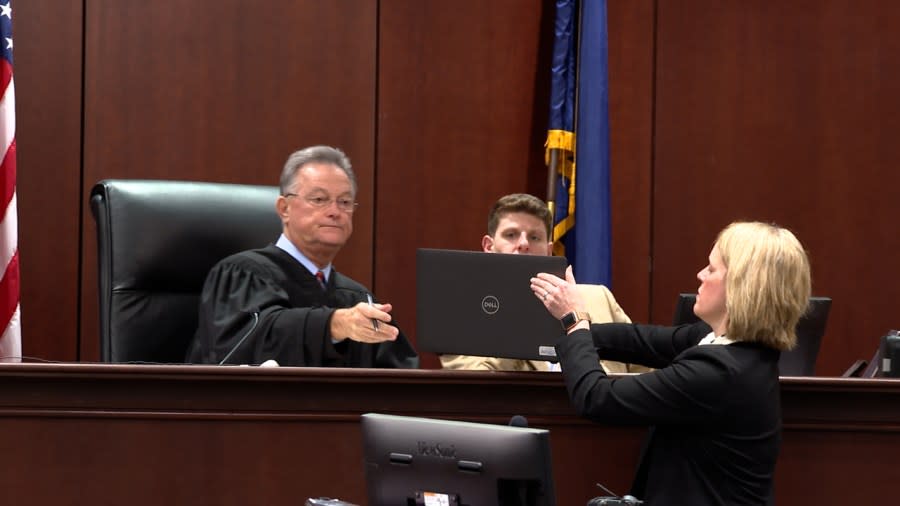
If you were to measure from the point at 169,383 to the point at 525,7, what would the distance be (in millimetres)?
3098

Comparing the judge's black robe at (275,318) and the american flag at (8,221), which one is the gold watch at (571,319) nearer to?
the judge's black robe at (275,318)

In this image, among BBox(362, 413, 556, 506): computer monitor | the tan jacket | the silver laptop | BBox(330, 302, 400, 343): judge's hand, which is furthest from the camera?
the tan jacket

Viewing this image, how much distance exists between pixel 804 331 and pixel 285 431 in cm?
137

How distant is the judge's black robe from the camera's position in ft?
11.5

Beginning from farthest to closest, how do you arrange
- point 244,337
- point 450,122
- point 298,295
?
point 450,122 < point 298,295 < point 244,337

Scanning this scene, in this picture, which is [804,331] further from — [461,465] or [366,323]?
[461,465]

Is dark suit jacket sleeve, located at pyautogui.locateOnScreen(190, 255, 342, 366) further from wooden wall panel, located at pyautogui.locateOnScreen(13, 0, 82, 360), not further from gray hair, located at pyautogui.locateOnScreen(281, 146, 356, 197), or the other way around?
wooden wall panel, located at pyautogui.locateOnScreen(13, 0, 82, 360)

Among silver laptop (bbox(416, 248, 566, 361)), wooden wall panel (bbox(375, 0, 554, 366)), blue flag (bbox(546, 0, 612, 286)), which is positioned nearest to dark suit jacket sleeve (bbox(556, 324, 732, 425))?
silver laptop (bbox(416, 248, 566, 361))

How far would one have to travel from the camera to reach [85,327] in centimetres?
504

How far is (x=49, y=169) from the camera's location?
5016mm

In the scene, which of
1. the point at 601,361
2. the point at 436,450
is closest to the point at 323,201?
the point at 601,361

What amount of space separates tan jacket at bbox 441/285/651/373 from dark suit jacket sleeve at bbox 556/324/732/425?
96 centimetres

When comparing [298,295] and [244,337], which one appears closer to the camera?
[244,337]

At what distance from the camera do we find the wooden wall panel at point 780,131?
5.57 meters
